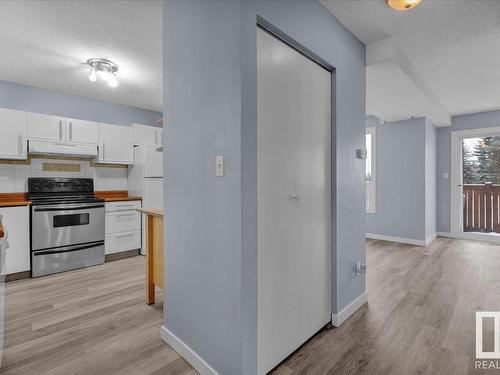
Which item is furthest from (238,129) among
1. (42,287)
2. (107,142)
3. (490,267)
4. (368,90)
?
(490,267)

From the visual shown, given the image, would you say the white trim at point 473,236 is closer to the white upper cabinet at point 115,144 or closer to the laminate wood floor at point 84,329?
the laminate wood floor at point 84,329

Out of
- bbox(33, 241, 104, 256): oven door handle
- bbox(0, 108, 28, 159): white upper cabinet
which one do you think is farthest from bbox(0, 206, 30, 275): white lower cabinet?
bbox(0, 108, 28, 159): white upper cabinet

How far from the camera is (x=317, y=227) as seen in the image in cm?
198

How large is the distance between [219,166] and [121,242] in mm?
3343

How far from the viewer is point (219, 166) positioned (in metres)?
1.44

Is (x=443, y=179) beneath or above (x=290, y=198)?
above

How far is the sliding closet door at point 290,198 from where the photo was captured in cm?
153

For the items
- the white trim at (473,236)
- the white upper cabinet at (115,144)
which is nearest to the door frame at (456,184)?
the white trim at (473,236)

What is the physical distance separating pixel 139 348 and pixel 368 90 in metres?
3.47


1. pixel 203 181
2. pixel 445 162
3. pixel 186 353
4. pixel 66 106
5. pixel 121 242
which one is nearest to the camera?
pixel 203 181

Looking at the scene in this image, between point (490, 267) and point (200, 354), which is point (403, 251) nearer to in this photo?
point (490, 267)

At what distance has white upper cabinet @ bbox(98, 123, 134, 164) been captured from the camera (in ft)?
13.3

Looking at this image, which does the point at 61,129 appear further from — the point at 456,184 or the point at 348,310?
the point at 456,184
